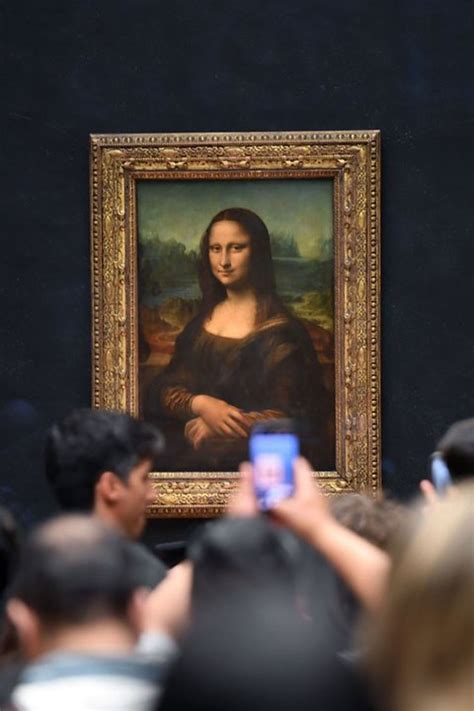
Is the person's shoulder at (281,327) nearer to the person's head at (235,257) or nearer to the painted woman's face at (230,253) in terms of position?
the person's head at (235,257)

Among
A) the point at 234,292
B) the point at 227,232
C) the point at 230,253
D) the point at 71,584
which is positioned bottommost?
the point at 71,584

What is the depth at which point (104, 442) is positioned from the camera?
4.92 m

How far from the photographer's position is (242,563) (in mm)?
3246

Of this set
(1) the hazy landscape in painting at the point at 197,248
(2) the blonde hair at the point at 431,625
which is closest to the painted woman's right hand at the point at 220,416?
(1) the hazy landscape in painting at the point at 197,248

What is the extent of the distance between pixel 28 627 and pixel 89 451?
66.1 inches

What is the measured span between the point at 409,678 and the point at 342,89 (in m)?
8.13

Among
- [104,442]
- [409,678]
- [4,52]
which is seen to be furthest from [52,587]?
[4,52]

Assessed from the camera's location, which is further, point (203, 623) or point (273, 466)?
point (273, 466)

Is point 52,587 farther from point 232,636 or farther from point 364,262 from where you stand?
point 364,262

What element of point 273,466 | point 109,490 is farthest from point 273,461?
point 109,490

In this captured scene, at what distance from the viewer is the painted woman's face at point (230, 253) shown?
9938 mm

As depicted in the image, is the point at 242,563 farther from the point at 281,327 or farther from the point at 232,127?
the point at 232,127

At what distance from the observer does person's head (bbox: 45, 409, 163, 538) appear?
4832 millimetres

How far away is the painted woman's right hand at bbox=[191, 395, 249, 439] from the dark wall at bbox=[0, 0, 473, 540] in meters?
0.67
